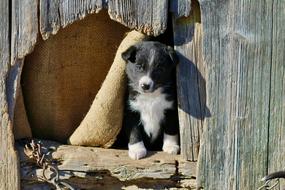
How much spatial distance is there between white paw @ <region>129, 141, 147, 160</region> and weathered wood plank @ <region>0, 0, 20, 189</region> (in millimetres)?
551

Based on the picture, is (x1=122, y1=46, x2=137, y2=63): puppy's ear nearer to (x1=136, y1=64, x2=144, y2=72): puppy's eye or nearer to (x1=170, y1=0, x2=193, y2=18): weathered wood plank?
(x1=136, y1=64, x2=144, y2=72): puppy's eye

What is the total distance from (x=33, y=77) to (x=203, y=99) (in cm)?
86

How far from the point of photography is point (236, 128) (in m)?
3.69

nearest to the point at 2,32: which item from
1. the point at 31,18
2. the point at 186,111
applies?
the point at 31,18

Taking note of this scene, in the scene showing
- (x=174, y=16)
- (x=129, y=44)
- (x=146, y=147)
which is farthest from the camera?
(x=146, y=147)

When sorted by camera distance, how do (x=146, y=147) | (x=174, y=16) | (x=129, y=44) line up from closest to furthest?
1. (x=174, y=16)
2. (x=129, y=44)
3. (x=146, y=147)

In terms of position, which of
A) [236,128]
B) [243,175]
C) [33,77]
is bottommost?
[243,175]

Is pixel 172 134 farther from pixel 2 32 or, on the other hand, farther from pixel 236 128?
pixel 2 32

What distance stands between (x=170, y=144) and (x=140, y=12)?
765 millimetres

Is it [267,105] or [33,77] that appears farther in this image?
[33,77]

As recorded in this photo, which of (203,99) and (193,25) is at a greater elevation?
(193,25)

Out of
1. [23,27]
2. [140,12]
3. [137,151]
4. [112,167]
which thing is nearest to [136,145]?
[137,151]

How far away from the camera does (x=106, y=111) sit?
3955 millimetres

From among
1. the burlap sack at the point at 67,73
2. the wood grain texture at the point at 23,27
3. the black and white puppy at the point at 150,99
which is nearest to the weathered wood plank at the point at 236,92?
the black and white puppy at the point at 150,99
